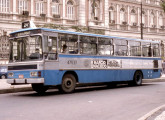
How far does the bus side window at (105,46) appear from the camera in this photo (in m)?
16.8

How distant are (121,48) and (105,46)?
5.25 feet

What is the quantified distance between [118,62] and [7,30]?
17.6m

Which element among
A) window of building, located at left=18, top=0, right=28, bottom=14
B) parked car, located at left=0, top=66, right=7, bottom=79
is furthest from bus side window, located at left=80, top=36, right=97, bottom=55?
window of building, located at left=18, top=0, right=28, bottom=14

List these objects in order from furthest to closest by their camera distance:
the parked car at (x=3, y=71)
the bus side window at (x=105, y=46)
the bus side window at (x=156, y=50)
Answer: the parked car at (x=3, y=71)
the bus side window at (x=156, y=50)
the bus side window at (x=105, y=46)

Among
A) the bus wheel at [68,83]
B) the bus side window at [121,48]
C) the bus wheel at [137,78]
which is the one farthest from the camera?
the bus wheel at [137,78]

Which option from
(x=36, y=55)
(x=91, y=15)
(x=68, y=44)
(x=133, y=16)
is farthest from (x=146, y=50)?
(x=133, y=16)

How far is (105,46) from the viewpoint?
17.2 m

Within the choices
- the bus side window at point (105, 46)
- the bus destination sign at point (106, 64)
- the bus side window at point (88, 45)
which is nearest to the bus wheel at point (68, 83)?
the bus side window at point (88, 45)

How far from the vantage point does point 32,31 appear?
1375cm

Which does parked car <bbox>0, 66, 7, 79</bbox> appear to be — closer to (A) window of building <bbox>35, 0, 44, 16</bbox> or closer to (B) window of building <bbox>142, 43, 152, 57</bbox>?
(A) window of building <bbox>35, 0, 44, 16</bbox>

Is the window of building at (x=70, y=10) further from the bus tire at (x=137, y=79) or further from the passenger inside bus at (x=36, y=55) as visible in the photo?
the passenger inside bus at (x=36, y=55)

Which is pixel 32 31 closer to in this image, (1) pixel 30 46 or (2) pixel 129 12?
(1) pixel 30 46

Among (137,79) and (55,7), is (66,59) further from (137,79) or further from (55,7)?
(55,7)

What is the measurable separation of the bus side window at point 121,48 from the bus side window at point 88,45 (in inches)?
80.7
